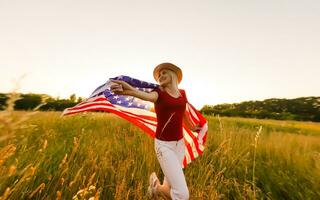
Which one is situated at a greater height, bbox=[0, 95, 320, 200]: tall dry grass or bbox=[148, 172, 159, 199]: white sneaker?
bbox=[0, 95, 320, 200]: tall dry grass

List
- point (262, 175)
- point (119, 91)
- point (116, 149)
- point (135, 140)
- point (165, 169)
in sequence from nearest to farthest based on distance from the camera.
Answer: point (119, 91) < point (165, 169) < point (262, 175) < point (116, 149) < point (135, 140)

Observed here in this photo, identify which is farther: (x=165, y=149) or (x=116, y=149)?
(x=116, y=149)

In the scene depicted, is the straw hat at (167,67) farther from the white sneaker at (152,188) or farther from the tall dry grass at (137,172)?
the white sneaker at (152,188)

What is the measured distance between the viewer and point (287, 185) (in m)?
3.50

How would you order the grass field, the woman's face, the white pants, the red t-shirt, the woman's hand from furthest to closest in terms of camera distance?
1. the woman's face
2. the red t-shirt
3. the white pants
4. the grass field
5. the woman's hand

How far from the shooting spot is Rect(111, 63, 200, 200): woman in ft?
10.4

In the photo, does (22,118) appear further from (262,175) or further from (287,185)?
(262,175)

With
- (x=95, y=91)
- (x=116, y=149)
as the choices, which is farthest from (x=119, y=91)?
(x=116, y=149)

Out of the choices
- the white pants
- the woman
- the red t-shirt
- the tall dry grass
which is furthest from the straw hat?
the tall dry grass

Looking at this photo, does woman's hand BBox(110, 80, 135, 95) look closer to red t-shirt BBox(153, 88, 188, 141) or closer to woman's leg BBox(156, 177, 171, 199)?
red t-shirt BBox(153, 88, 188, 141)

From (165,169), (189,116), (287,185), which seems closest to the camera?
(165,169)

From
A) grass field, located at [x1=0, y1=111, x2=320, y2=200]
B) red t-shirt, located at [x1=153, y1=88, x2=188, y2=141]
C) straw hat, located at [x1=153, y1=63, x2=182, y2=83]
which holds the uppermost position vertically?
straw hat, located at [x1=153, y1=63, x2=182, y2=83]

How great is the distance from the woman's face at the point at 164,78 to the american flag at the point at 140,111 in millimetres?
88

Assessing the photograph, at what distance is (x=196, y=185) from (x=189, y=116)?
92 centimetres
